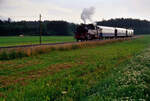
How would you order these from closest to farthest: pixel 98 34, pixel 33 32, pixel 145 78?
pixel 145 78, pixel 98 34, pixel 33 32

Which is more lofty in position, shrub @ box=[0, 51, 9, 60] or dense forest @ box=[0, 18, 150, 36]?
dense forest @ box=[0, 18, 150, 36]

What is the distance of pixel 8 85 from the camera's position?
742cm

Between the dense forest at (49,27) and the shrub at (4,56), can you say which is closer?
the shrub at (4,56)

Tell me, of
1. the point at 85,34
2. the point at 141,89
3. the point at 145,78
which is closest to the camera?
the point at 141,89

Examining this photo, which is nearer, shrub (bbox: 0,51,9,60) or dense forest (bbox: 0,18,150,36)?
shrub (bbox: 0,51,9,60)

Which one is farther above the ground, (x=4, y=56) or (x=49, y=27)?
(x=49, y=27)

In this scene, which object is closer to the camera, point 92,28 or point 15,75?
point 15,75

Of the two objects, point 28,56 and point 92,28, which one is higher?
point 92,28

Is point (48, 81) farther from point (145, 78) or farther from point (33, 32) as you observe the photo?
point (33, 32)

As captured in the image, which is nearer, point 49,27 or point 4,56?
point 4,56

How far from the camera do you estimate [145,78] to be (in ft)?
22.6

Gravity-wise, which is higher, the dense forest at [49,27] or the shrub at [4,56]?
the dense forest at [49,27]

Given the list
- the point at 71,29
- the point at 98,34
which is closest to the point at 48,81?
the point at 98,34

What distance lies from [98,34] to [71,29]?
76.1m
